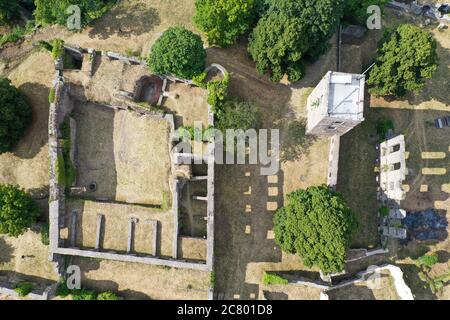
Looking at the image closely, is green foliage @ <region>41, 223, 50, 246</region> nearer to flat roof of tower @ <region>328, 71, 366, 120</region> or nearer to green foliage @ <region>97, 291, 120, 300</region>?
green foliage @ <region>97, 291, 120, 300</region>

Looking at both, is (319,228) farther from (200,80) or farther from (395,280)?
(200,80)

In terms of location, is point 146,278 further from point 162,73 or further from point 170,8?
point 170,8

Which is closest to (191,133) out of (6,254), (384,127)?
(384,127)

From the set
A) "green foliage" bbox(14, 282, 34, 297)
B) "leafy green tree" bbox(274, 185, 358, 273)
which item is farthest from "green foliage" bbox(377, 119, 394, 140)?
"green foliage" bbox(14, 282, 34, 297)

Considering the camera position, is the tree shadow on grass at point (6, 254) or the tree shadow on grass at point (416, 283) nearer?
the tree shadow on grass at point (416, 283)

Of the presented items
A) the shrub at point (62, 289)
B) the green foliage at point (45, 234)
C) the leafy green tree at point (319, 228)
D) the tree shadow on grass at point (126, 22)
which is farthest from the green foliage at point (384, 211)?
the green foliage at point (45, 234)
